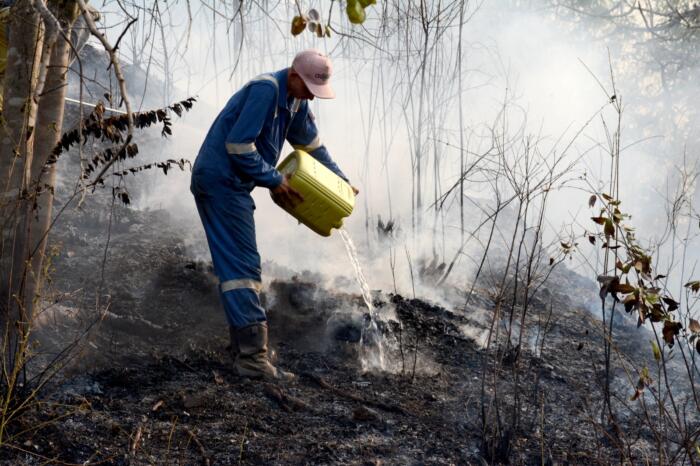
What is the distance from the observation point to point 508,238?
9.39 metres

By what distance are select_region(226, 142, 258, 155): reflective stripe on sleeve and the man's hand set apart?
10.3 inches

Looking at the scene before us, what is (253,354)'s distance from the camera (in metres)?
4.00

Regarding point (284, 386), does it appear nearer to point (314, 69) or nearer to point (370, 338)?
point (370, 338)

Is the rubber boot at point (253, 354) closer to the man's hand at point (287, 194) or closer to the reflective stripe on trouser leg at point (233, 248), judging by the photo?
the reflective stripe on trouser leg at point (233, 248)

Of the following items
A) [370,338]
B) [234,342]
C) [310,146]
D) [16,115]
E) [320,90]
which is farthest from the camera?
[370,338]

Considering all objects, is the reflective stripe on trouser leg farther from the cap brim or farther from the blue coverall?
the cap brim

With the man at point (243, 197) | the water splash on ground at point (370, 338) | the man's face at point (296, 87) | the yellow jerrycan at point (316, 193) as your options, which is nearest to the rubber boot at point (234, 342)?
the man at point (243, 197)

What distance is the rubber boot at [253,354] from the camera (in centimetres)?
398

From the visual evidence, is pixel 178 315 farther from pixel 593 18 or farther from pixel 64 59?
pixel 593 18

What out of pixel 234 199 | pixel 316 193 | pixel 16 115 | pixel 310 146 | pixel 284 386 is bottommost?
pixel 284 386

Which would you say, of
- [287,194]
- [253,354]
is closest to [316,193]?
[287,194]

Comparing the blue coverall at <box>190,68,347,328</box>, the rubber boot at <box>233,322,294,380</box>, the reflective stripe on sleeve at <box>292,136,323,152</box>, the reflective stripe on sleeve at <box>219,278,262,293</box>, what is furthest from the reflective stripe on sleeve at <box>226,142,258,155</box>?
the rubber boot at <box>233,322,294,380</box>

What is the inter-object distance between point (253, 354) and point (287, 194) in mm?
942

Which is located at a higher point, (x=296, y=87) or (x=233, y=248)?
(x=296, y=87)
